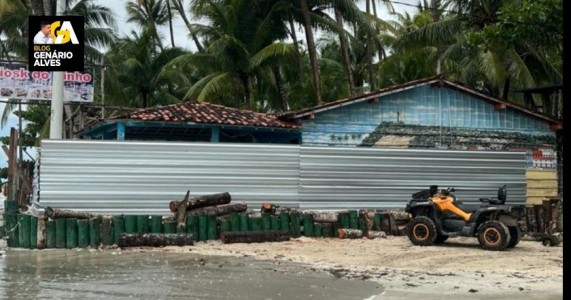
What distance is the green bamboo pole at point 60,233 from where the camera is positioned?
13.9 meters

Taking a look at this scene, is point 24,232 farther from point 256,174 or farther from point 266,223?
point 256,174

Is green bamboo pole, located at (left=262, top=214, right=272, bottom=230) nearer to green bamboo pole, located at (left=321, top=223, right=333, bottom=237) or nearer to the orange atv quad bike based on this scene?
green bamboo pole, located at (left=321, top=223, right=333, bottom=237)

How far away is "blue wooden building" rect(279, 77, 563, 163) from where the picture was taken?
1986 centimetres

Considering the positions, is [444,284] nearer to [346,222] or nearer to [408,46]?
[346,222]

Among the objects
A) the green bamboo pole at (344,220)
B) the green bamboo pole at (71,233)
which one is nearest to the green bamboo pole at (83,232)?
the green bamboo pole at (71,233)

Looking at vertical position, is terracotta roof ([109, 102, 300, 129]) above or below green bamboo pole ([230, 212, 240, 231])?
above

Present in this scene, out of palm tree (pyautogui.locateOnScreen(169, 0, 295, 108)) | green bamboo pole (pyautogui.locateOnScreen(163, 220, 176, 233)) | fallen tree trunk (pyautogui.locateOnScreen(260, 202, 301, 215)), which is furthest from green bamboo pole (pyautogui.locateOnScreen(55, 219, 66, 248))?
palm tree (pyautogui.locateOnScreen(169, 0, 295, 108))

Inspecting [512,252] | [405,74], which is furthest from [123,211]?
[405,74]

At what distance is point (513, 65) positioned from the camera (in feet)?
80.0

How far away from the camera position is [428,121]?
68.0 feet

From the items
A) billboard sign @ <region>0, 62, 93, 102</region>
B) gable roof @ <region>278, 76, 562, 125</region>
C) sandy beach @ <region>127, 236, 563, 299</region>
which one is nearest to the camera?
sandy beach @ <region>127, 236, 563, 299</region>

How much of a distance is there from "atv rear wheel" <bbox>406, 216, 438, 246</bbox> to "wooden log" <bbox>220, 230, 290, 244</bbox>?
2826mm

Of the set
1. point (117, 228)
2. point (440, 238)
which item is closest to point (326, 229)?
point (440, 238)

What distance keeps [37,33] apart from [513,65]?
16046mm
